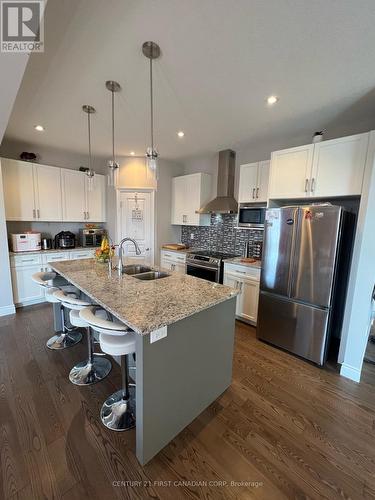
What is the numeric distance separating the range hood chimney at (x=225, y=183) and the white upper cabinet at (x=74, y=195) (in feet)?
8.18

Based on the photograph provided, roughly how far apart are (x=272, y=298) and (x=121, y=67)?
2863 mm

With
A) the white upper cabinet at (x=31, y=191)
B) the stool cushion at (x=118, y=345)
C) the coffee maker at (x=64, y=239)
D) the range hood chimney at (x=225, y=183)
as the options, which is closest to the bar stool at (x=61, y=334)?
the stool cushion at (x=118, y=345)

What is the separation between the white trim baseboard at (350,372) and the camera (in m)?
2.24

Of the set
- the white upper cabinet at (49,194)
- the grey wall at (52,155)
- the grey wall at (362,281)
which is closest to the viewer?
the grey wall at (362,281)

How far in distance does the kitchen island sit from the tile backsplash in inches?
74.6

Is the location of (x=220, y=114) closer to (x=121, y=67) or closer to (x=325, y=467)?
(x=121, y=67)

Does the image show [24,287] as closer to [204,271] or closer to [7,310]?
[7,310]

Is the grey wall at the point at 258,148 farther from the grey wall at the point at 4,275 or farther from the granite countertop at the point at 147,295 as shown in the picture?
the grey wall at the point at 4,275

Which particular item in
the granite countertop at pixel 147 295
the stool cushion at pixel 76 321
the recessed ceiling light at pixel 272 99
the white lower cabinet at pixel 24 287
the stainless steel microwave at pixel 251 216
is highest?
the recessed ceiling light at pixel 272 99

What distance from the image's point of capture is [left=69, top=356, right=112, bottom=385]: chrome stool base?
6.93ft

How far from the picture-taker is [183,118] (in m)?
2.70

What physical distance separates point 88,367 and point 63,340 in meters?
0.74

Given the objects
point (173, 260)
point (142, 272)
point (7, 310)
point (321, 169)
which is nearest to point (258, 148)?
point (321, 169)

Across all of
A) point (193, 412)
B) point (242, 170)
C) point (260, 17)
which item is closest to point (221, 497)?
point (193, 412)
